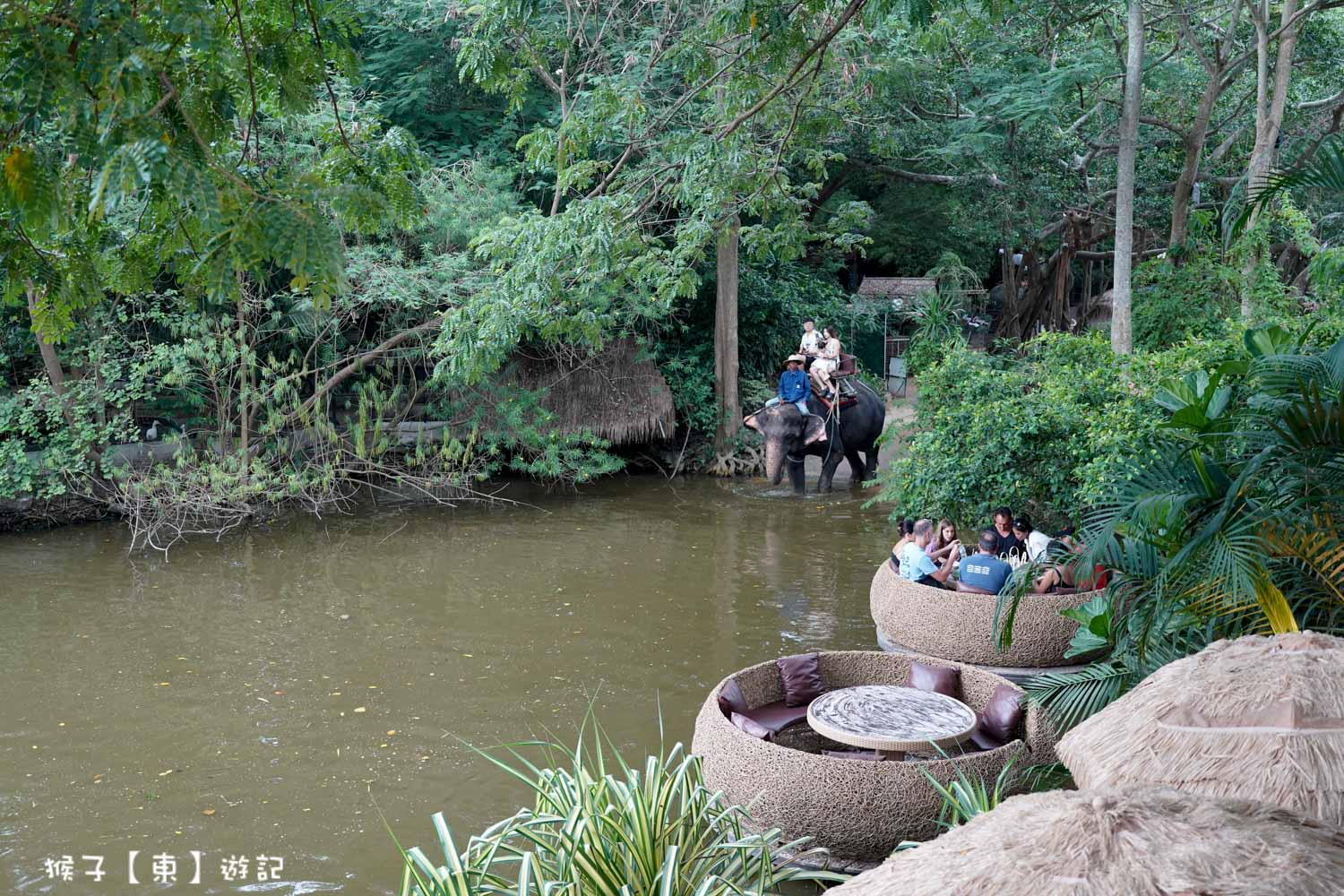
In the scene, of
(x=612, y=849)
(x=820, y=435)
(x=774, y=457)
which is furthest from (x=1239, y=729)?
(x=820, y=435)

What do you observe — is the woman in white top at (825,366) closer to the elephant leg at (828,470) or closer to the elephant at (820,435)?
the elephant at (820,435)

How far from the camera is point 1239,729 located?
3.70 metres

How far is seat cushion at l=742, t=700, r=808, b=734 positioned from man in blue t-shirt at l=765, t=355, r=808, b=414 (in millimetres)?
8548

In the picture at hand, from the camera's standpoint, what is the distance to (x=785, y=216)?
10789 millimetres

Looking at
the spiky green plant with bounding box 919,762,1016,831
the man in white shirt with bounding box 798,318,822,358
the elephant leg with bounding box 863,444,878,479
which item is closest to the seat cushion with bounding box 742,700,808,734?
the spiky green plant with bounding box 919,762,1016,831

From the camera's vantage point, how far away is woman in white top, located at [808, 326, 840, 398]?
15.3 meters

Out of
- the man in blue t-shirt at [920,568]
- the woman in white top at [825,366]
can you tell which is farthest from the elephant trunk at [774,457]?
the man in blue t-shirt at [920,568]

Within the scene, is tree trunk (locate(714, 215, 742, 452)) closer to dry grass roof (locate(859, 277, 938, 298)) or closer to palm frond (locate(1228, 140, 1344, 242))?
dry grass roof (locate(859, 277, 938, 298))

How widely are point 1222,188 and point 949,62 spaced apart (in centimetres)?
589

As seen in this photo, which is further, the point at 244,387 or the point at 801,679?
the point at 244,387

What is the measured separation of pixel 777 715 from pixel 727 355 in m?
11.0

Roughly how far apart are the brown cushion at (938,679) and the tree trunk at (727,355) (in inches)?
415

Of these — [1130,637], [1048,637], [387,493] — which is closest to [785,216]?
[1048,637]

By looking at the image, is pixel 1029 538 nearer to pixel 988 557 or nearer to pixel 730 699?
pixel 988 557
